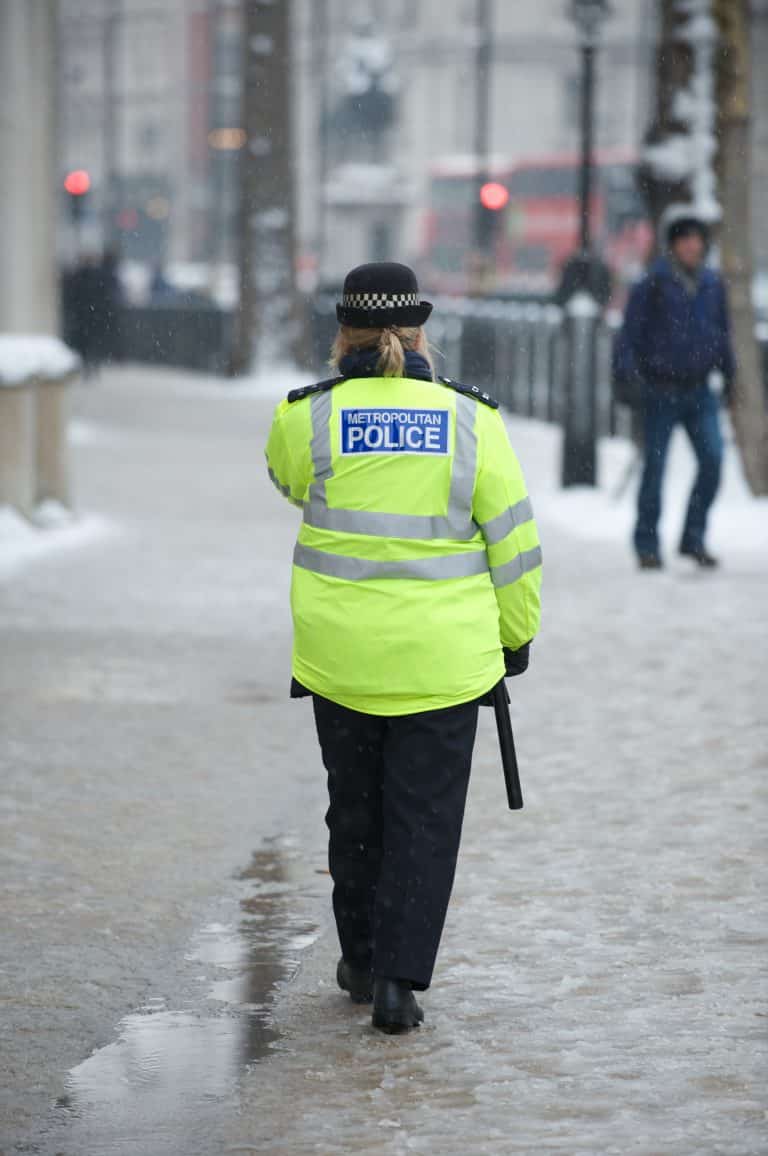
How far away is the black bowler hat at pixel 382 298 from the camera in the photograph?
193 inches

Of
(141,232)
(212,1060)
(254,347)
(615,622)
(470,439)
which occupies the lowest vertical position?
(141,232)

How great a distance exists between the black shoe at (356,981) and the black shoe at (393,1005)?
0.64 ft

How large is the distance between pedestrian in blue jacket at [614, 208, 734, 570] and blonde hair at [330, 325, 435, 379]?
286 inches

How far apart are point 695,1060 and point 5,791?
3.19 meters

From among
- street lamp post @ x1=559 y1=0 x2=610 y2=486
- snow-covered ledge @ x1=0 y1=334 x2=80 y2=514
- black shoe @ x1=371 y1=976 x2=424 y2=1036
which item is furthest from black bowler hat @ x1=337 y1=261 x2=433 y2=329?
street lamp post @ x1=559 y1=0 x2=610 y2=486

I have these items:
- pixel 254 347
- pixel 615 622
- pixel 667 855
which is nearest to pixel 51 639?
pixel 615 622

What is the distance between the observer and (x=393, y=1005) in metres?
4.95

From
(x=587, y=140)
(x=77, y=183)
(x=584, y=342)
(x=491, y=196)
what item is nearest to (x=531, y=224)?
(x=491, y=196)

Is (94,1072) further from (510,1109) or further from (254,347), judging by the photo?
(254,347)

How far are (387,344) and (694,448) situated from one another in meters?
7.96

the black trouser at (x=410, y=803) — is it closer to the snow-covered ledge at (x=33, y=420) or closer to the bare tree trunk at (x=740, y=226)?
the snow-covered ledge at (x=33, y=420)

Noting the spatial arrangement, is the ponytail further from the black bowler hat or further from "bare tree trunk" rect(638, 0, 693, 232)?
"bare tree trunk" rect(638, 0, 693, 232)

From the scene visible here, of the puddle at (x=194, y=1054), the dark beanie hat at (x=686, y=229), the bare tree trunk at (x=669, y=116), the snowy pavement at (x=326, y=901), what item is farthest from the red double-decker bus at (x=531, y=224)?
the puddle at (x=194, y=1054)

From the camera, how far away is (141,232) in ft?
296
